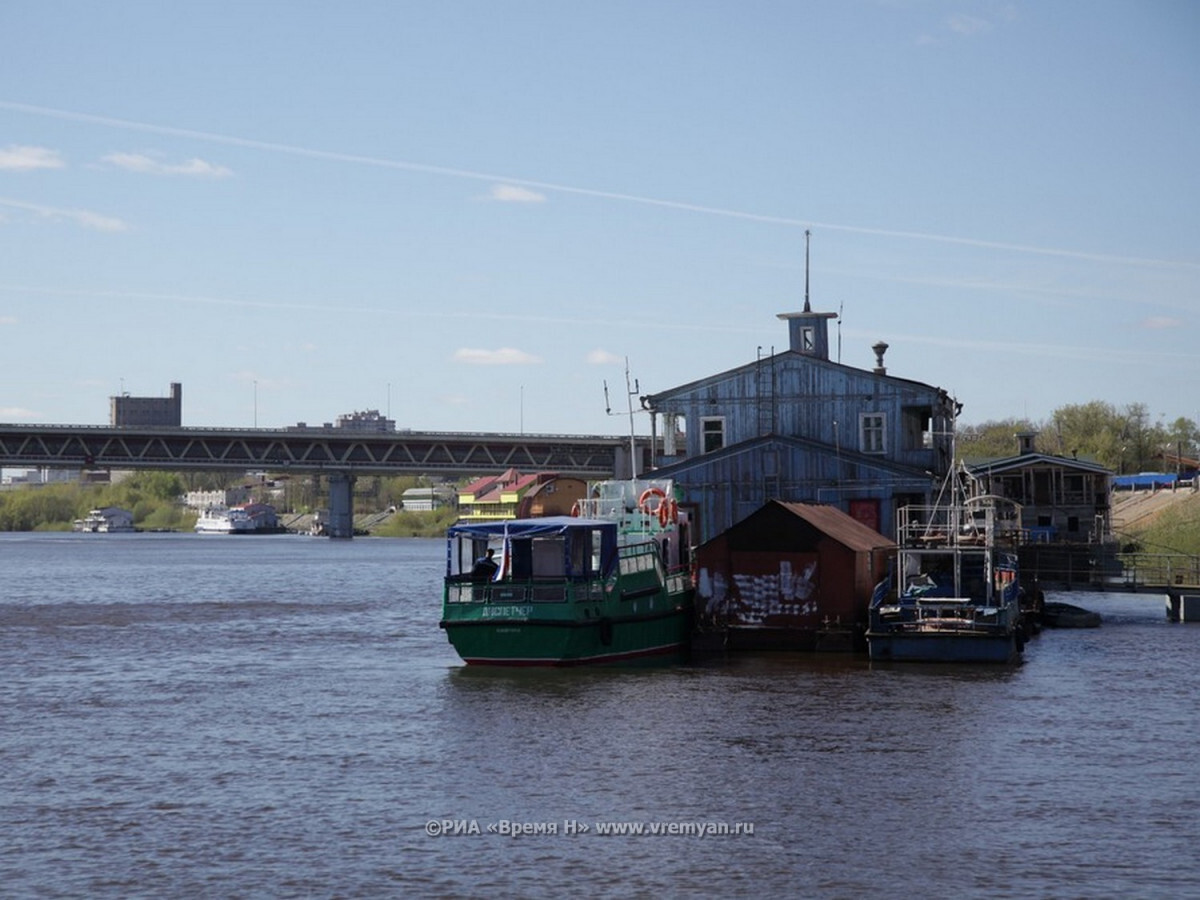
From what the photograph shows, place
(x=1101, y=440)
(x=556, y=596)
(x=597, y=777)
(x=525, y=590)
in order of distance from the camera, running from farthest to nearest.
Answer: (x=1101, y=440) → (x=556, y=596) → (x=525, y=590) → (x=597, y=777)

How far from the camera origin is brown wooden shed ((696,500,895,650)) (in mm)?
46656

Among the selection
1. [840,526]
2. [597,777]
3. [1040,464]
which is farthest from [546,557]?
[1040,464]

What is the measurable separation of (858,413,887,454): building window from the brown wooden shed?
1331 centimetres

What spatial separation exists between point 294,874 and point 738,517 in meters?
37.5

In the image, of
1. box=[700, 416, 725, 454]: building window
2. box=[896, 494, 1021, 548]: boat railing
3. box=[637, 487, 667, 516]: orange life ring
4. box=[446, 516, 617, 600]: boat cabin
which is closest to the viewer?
box=[446, 516, 617, 600]: boat cabin

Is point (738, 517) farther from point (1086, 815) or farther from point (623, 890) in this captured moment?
point (623, 890)

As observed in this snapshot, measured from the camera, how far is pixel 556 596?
42469mm

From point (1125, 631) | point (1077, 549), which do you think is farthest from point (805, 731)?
point (1077, 549)

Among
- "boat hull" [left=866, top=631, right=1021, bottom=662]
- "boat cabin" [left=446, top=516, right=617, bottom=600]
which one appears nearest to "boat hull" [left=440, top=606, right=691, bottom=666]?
"boat cabin" [left=446, top=516, right=617, bottom=600]

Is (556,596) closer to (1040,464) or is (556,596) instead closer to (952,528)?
(952,528)

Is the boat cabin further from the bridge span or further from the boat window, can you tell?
the bridge span

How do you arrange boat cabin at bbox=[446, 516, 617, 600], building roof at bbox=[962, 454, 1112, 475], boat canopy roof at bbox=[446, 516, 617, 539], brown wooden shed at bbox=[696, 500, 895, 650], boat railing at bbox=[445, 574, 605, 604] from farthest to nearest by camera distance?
building roof at bbox=[962, 454, 1112, 475] < brown wooden shed at bbox=[696, 500, 895, 650] < boat canopy roof at bbox=[446, 516, 617, 539] < boat cabin at bbox=[446, 516, 617, 600] < boat railing at bbox=[445, 574, 605, 604]

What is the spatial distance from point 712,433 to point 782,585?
16859 millimetres

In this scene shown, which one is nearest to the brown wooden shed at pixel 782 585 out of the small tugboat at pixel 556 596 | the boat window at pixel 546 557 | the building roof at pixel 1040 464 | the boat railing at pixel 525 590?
the small tugboat at pixel 556 596
